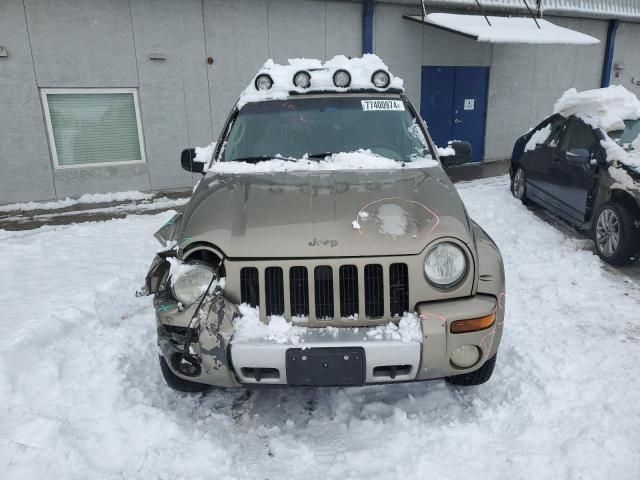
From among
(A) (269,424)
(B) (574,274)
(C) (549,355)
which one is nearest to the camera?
(A) (269,424)

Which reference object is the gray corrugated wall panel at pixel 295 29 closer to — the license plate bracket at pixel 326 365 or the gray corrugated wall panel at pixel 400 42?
the gray corrugated wall panel at pixel 400 42

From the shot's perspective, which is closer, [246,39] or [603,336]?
[603,336]

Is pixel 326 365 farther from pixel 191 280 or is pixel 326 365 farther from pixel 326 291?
pixel 191 280

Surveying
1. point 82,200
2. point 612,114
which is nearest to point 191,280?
point 612,114

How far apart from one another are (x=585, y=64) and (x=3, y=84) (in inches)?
560

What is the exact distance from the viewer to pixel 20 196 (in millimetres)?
8164

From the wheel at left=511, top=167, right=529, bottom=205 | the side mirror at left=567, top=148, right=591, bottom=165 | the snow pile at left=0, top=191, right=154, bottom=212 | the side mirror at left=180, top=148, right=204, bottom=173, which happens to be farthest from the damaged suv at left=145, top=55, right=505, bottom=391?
the snow pile at left=0, top=191, right=154, bottom=212

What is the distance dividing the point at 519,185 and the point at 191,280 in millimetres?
6730

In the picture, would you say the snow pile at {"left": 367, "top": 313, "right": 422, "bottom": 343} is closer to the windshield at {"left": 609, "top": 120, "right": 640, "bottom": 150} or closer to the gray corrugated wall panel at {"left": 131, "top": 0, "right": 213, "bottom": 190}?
the windshield at {"left": 609, "top": 120, "right": 640, "bottom": 150}

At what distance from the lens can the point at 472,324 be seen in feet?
8.25

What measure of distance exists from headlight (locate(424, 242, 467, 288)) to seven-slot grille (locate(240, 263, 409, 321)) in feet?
0.48

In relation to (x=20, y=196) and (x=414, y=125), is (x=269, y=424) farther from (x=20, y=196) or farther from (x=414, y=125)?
(x=20, y=196)

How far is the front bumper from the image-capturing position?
7.88ft

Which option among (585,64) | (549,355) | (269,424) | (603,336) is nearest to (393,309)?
(269,424)
